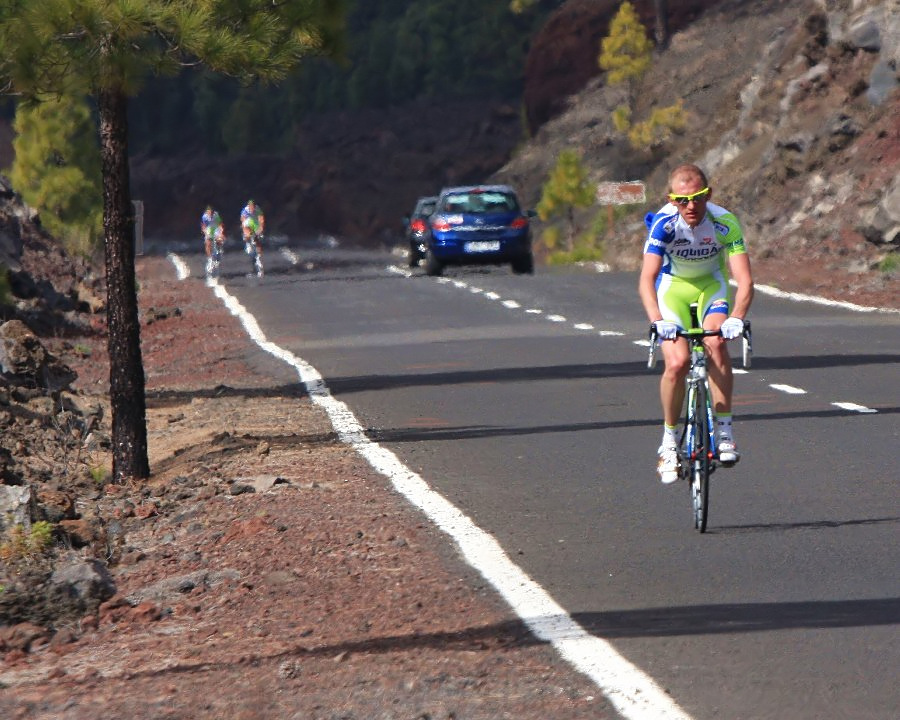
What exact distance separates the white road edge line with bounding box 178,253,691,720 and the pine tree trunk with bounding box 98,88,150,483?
4.77 ft

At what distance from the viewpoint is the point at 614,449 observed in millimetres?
12961

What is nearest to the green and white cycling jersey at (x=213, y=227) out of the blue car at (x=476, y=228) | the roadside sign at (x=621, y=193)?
the blue car at (x=476, y=228)

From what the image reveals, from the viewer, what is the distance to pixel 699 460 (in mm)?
9773

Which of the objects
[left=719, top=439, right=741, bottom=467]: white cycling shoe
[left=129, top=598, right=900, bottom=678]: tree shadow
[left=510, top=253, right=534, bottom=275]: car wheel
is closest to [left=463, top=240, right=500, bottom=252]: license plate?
[left=510, top=253, right=534, bottom=275]: car wheel

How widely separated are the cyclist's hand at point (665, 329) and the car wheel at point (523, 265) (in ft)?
103

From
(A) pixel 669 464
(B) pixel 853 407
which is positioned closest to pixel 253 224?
(B) pixel 853 407

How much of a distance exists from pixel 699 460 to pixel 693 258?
109 centimetres

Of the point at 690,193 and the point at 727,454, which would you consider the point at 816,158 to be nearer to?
the point at 690,193

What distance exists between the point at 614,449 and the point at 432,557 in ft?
13.6

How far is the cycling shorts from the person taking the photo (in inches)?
402

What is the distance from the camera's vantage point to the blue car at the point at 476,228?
39.8 metres

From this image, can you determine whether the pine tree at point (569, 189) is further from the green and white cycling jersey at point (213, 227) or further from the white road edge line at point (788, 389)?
the white road edge line at point (788, 389)

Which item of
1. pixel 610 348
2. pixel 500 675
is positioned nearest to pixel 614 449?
pixel 500 675

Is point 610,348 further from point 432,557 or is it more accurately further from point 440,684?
point 440,684
